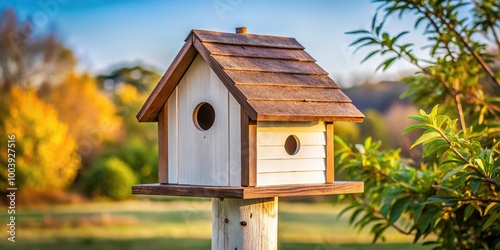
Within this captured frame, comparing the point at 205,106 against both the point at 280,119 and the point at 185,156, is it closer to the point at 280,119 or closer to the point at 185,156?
the point at 185,156

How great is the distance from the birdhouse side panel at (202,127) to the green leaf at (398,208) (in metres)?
1.50

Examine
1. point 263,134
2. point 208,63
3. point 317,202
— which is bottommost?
point 317,202

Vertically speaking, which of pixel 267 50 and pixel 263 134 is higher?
pixel 267 50

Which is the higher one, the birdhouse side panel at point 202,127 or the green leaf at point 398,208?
the birdhouse side panel at point 202,127

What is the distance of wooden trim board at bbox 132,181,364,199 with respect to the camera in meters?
3.69

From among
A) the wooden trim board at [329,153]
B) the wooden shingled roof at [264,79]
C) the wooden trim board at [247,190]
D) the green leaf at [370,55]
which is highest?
the green leaf at [370,55]

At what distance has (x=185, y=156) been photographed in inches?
160

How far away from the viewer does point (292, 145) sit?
4.12 m

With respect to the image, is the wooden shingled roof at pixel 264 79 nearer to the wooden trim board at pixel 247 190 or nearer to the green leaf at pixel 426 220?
the wooden trim board at pixel 247 190

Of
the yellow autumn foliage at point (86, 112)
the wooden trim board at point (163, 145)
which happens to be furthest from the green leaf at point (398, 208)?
the yellow autumn foliage at point (86, 112)

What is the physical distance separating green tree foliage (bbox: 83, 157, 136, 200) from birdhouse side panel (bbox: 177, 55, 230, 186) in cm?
934

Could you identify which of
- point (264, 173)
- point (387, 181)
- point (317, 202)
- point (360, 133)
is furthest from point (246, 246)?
point (317, 202)

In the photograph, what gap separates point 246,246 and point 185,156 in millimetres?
565

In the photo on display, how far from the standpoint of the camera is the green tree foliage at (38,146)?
12.7 metres
